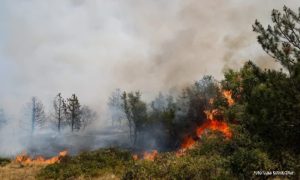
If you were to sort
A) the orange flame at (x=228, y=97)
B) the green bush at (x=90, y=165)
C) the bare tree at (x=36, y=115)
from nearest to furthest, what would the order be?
the green bush at (x=90, y=165)
the orange flame at (x=228, y=97)
the bare tree at (x=36, y=115)

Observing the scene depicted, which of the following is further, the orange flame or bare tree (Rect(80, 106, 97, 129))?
bare tree (Rect(80, 106, 97, 129))

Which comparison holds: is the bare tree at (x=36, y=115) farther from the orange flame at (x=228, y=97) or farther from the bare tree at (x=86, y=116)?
the orange flame at (x=228, y=97)

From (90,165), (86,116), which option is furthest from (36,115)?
(90,165)

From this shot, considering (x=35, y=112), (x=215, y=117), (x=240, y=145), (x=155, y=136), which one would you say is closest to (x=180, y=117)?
(x=155, y=136)

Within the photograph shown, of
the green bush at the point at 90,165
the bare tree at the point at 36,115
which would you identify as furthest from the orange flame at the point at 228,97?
the bare tree at the point at 36,115

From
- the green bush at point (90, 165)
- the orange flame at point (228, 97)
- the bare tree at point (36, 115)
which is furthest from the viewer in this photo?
the bare tree at point (36, 115)

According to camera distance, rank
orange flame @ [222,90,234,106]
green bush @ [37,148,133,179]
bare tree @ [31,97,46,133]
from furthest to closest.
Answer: bare tree @ [31,97,46,133] → orange flame @ [222,90,234,106] → green bush @ [37,148,133,179]

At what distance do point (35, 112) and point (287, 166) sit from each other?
7077 cm

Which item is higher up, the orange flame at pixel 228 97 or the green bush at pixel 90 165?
the orange flame at pixel 228 97

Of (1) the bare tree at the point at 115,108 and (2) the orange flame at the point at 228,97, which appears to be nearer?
(2) the orange flame at the point at 228,97

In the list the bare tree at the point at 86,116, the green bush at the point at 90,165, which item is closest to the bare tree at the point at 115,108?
the bare tree at the point at 86,116

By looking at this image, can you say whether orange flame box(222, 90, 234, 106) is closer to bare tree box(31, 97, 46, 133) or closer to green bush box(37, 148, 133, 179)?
green bush box(37, 148, 133, 179)

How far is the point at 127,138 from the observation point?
68.8m

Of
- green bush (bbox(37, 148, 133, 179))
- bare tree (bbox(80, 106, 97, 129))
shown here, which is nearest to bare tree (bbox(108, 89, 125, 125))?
bare tree (bbox(80, 106, 97, 129))
